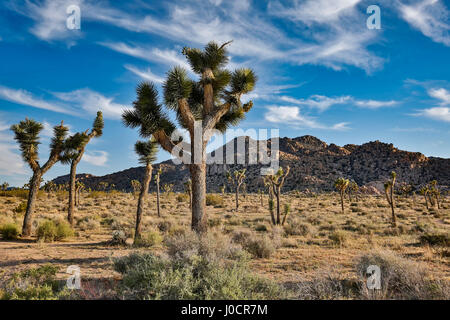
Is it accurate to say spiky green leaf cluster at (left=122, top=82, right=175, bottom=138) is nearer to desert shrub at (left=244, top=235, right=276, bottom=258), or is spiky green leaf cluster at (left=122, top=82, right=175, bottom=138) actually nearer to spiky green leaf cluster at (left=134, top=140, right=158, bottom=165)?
spiky green leaf cluster at (left=134, top=140, right=158, bottom=165)

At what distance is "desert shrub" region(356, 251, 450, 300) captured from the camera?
4.77m

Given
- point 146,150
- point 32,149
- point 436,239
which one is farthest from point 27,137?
point 436,239

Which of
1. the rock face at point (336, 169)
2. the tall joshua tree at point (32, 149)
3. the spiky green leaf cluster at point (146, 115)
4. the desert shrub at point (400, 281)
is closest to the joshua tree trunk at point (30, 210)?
the tall joshua tree at point (32, 149)

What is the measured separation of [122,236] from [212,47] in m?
8.70

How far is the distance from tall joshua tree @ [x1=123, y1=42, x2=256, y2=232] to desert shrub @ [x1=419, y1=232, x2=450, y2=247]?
31.7 feet

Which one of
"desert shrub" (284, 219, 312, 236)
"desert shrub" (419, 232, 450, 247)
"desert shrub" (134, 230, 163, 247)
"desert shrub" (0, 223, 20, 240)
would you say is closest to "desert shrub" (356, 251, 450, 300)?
"desert shrub" (419, 232, 450, 247)

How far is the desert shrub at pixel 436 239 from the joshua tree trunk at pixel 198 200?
9874 millimetres

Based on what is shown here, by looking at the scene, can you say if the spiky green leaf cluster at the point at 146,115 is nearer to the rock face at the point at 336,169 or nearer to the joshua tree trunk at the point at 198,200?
the joshua tree trunk at the point at 198,200

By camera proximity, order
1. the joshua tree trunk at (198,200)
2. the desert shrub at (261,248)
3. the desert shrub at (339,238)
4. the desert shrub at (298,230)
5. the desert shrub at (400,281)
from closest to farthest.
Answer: the desert shrub at (400,281), the joshua tree trunk at (198,200), the desert shrub at (261,248), the desert shrub at (339,238), the desert shrub at (298,230)

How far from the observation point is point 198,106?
421 inches

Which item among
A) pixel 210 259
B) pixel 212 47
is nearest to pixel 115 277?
pixel 210 259

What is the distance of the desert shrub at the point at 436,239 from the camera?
11072 millimetres

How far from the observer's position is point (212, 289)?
405 centimetres
